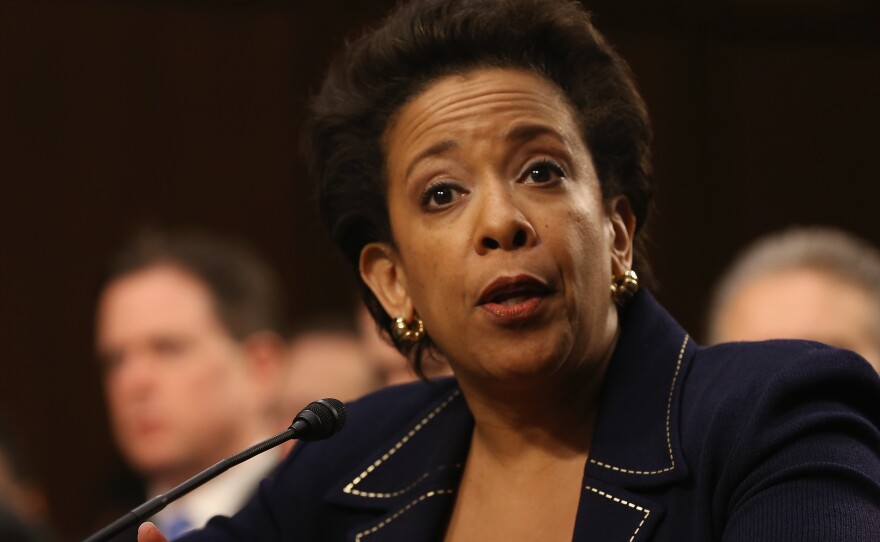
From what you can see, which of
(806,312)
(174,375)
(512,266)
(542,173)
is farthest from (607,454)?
(174,375)

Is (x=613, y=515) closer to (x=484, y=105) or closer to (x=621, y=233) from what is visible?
(x=621, y=233)

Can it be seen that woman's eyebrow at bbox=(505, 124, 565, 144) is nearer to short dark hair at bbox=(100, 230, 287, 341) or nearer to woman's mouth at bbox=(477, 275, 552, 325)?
woman's mouth at bbox=(477, 275, 552, 325)

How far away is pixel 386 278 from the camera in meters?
2.42

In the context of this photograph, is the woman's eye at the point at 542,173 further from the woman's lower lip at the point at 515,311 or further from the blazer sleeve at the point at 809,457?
the blazer sleeve at the point at 809,457

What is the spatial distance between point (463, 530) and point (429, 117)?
2.26ft

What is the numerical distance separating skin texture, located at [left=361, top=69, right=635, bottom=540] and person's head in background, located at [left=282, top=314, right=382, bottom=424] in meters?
2.46

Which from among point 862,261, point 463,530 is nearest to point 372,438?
point 463,530

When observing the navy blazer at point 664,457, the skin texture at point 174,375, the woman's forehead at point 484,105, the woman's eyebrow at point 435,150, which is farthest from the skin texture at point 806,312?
the skin texture at point 174,375

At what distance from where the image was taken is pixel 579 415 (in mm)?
2213

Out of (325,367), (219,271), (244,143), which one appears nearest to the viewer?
(219,271)

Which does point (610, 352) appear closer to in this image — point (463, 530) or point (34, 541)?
point (463, 530)

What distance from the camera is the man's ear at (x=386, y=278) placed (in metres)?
2.38

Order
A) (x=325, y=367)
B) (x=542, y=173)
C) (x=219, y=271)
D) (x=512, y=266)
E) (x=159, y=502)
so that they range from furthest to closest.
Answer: (x=325, y=367) → (x=219, y=271) → (x=542, y=173) → (x=512, y=266) → (x=159, y=502)

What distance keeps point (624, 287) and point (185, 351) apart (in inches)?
83.1
